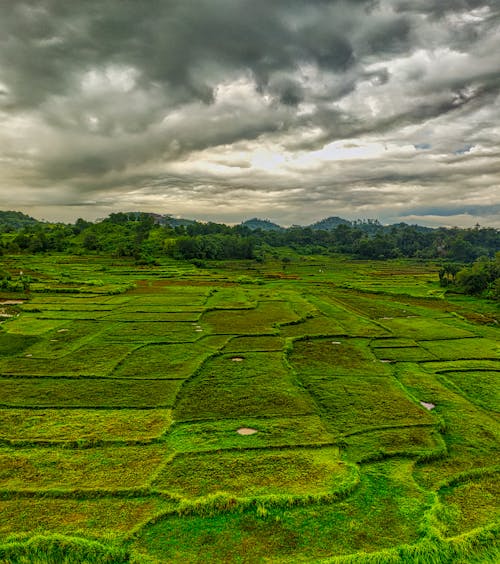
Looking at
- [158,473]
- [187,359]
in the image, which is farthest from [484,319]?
[158,473]

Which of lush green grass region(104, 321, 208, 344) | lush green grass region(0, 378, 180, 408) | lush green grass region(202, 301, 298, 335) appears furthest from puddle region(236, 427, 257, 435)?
lush green grass region(202, 301, 298, 335)

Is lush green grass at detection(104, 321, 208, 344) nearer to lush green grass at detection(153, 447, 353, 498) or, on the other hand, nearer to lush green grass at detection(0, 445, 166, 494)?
lush green grass at detection(0, 445, 166, 494)

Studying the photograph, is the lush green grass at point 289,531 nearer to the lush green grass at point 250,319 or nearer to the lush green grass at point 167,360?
the lush green grass at point 167,360

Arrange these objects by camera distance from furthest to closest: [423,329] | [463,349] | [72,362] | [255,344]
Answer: [423,329], [463,349], [255,344], [72,362]

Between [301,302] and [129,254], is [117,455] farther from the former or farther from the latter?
[129,254]

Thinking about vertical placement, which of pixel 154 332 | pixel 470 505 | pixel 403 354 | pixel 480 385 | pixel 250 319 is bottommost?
pixel 470 505

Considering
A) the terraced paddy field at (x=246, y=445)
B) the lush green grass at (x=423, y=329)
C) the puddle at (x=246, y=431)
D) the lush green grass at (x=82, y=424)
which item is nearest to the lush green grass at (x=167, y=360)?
the terraced paddy field at (x=246, y=445)

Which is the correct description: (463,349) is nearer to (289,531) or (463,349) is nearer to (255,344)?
(255,344)

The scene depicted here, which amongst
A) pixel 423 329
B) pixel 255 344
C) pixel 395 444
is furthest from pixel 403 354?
pixel 395 444

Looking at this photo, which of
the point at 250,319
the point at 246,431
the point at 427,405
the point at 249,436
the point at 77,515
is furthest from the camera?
the point at 250,319

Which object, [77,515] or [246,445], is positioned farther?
[246,445]
